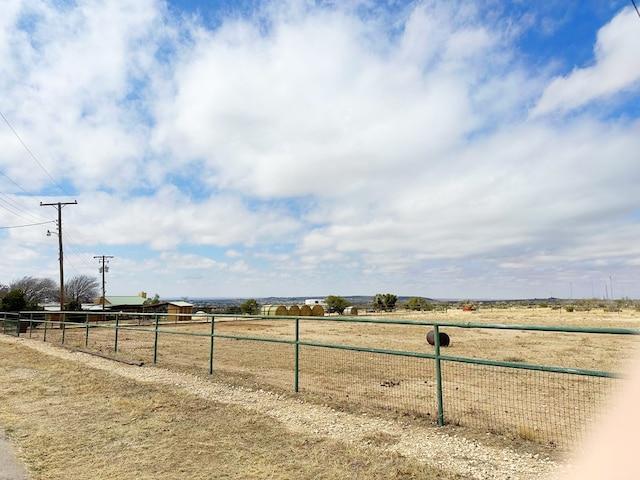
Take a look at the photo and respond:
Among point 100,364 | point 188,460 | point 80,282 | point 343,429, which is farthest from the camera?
point 80,282

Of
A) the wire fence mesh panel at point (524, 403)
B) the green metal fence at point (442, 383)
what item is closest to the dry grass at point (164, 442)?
the green metal fence at point (442, 383)

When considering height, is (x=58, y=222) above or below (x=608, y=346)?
above

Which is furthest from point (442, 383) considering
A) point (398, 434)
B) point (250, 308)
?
point (250, 308)

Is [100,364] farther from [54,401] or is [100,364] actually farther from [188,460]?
[188,460]

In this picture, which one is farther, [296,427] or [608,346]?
[608,346]

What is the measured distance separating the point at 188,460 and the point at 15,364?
10459 millimetres

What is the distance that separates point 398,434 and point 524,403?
11.7 ft

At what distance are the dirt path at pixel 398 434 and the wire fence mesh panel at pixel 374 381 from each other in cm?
70

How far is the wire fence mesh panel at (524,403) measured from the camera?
244 inches

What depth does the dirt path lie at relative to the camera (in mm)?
4691

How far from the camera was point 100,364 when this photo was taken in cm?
1220

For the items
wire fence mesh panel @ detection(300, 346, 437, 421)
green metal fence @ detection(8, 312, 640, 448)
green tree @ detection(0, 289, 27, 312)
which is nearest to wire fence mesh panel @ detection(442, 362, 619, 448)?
green metal fence @ detection(8, 312, 640, 448)

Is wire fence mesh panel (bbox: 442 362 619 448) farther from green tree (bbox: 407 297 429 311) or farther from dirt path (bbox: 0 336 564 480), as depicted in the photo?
green tree (bbox: 407 297 429 311)

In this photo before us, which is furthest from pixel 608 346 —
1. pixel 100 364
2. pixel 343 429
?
pixel 100 364
